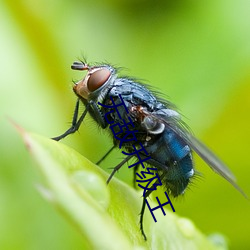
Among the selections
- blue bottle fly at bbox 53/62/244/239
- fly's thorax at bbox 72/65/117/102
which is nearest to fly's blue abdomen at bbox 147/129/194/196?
blue bottle fly at bbox 53/62/244/239

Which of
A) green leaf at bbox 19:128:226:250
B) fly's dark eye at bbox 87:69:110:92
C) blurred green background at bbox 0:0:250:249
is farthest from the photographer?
blurred green background at bbox 0:0:250:249

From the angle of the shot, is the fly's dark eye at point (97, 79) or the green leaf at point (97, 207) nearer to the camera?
the green leaf at point (97, 207)

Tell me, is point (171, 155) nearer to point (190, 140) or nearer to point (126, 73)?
point (190, 140)

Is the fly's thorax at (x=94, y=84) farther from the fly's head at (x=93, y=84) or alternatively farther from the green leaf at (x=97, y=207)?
the green leaf at (x=97, y=207)

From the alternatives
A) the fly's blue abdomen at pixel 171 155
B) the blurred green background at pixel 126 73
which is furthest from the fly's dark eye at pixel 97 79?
the blurred green background at pixel 126 73

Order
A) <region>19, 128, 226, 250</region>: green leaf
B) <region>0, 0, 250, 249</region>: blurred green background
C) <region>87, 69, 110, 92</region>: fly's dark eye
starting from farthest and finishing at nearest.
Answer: <region>0, 0, 250, 249</region>: blurred green background
<region>87, 69, 110, 92</region>: fly's dark eye
<region>19, 128, 226, 250</region>: green leaf

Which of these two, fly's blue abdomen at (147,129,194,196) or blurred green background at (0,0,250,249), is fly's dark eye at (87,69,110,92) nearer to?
fly's blue abdomen at (147,129,194,196)

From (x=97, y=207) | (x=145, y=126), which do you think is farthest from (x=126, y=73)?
(x=97, y=207)
